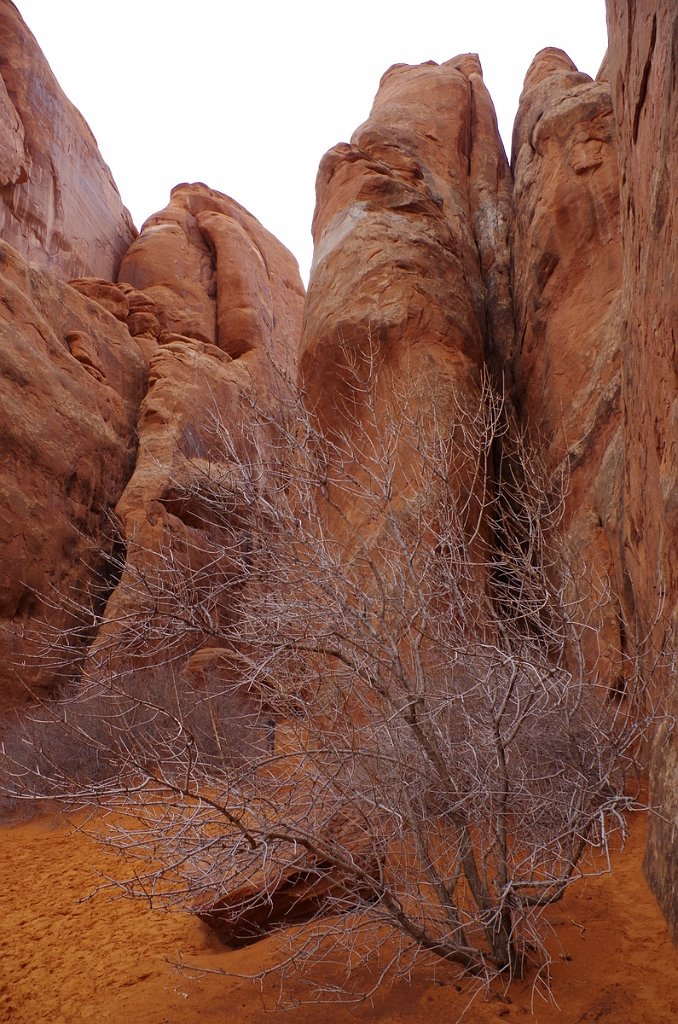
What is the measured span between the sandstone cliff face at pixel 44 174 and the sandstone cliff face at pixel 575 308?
10.5 metres

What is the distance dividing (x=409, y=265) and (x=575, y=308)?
7.61 feet

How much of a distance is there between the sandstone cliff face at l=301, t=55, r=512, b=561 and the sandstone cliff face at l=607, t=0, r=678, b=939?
2862 millimetres

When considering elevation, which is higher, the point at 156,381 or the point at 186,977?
the point at 156,381

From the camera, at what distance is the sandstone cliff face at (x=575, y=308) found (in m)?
8.02

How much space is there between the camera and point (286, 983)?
13.0ft

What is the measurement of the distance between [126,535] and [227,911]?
791 cm

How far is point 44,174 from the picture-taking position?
17531mm

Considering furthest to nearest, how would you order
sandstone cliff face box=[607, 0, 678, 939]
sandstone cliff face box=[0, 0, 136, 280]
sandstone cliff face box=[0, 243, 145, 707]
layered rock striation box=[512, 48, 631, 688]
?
1. sandstone cliff face box=[0, 0, 136, 280]
2. sandstone cliff face box=[0, 243, 145, 707]
3. layered rock striation box=[512, 48, 631, 688]
4. sandstone cliff face box=[607, 0, 678, 939]

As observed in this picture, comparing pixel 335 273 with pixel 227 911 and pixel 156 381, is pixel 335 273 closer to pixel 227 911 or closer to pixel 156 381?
pixel 156 381

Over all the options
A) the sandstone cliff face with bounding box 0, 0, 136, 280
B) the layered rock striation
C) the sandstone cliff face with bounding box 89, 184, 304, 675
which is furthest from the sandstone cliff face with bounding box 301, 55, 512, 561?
the sandstone cliff face with bounding box 0, 0, 136, 280

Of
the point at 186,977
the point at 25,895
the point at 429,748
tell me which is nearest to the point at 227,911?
the point at 186,977

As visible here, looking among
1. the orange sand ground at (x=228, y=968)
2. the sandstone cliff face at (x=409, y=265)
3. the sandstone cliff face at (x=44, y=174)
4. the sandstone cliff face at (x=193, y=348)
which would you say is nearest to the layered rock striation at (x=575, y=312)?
the sandstone cliff face at (x=409, y=265)

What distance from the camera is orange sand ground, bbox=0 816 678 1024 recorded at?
141 inches

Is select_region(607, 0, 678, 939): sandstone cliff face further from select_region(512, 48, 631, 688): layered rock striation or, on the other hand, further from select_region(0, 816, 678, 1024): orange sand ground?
select_region(512, 48, 631, 688): layered rock striation
